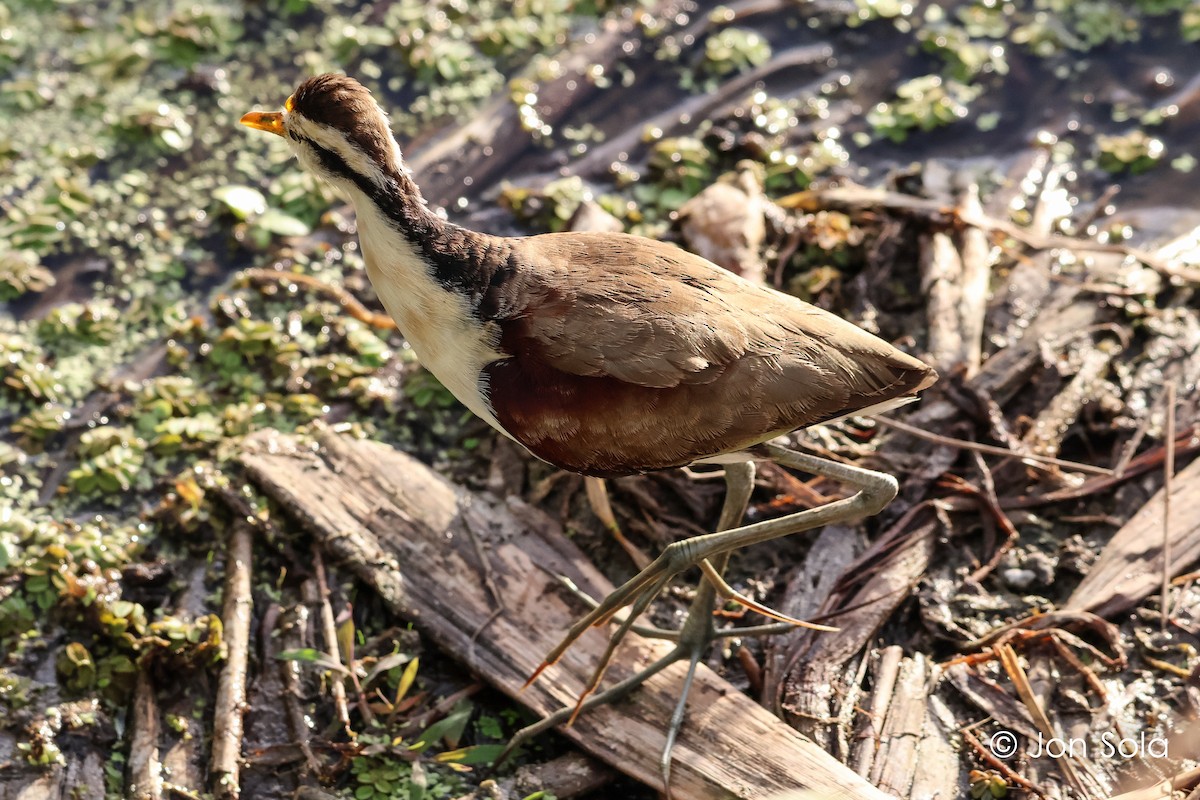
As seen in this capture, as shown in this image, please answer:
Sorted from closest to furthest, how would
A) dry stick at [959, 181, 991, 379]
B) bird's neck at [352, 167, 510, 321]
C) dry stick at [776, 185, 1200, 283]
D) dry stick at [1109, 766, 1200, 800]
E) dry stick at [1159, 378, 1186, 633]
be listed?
dry stick at [1109, 766, 1200, 800]
bird's neck at [352, 167, 510, 321]
dry stick at [1159, 378, 1186, 633]
dry stick at [959, 181, 991, 379]
dry stick at [776, 185, 1200, 283]

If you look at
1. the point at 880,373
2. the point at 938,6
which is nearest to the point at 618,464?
the point at 880,373

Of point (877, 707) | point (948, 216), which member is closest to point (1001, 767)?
point (877, 707)

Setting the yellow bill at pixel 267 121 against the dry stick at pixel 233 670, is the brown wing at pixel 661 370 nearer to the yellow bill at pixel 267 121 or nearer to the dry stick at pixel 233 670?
the yellow bill at pixel 267 121

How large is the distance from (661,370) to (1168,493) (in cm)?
197

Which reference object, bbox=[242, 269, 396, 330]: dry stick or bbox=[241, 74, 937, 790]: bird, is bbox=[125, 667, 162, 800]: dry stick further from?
bbox=[242, 269, 396, 330]: dry stick

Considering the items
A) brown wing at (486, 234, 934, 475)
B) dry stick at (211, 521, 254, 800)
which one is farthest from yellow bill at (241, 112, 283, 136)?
dry stick at (211, 521, 254, 800)

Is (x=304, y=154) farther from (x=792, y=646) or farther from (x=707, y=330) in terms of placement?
(x=792, y=646)

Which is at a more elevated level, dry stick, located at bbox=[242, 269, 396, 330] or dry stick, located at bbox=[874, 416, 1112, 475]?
dry stick, located at bbox=[874, 416, 1112, 475]

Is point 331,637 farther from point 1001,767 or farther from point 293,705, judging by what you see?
point 1001,767

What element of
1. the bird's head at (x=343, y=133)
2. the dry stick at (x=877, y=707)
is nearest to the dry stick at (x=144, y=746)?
the bird's head at (x=343, y=133)

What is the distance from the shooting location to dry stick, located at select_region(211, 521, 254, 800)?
3389mm

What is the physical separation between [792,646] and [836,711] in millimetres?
266

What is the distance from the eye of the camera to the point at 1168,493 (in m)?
3.87

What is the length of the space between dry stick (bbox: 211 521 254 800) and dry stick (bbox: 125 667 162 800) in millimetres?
175
